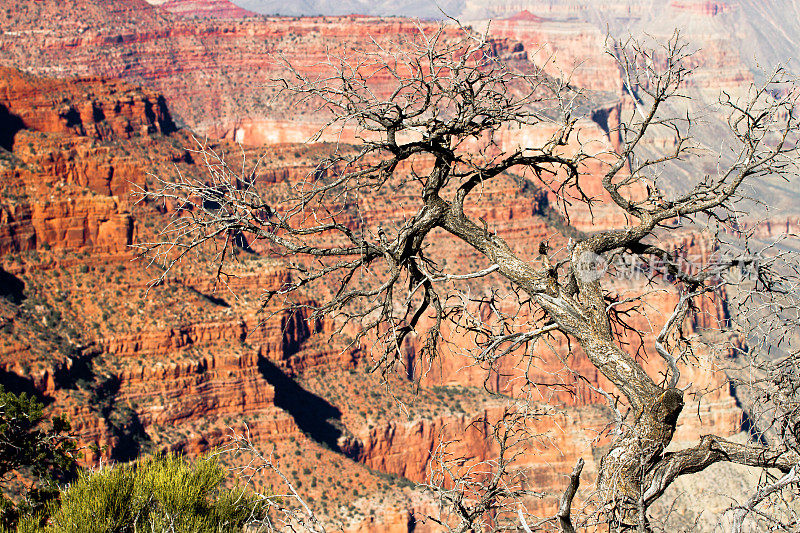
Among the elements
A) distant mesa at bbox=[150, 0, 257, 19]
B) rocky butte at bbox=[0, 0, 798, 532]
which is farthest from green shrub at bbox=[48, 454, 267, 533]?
distant mesa at bbox=[150, 0, 257, 19]

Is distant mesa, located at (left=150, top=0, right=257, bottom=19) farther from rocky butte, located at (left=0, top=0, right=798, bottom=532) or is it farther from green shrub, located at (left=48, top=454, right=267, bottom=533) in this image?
green shrub, located at (left=48, top=454, right=267, bottom=533)

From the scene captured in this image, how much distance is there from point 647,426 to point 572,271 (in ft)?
4.46

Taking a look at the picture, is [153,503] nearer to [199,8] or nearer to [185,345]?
[185,345]

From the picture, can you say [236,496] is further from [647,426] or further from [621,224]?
[621,224]

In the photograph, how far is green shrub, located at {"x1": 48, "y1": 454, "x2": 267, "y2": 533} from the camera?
8.30 metres

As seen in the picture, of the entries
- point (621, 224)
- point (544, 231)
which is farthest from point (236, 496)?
point (621, 224)

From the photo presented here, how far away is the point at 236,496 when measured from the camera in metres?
9.18

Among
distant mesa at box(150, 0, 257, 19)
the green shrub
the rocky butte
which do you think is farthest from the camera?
distant mesa at box(150, 0, 257, 19)

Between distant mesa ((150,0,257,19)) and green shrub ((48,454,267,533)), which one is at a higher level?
distant mesa ((150,0,257,19))

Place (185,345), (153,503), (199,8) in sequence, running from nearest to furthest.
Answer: (153,503) < (185,345) < (199,8)

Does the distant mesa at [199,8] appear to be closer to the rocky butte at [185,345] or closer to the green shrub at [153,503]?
the rocky butte at [185,345]

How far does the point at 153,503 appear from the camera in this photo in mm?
→ 8750

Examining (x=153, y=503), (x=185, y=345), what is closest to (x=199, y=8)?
(x=185, y=345)

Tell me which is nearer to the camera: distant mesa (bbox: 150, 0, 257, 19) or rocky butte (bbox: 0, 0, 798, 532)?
rocky butte (bbox: 0, 0, 798, 532)
